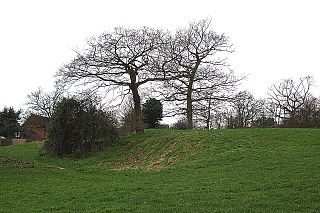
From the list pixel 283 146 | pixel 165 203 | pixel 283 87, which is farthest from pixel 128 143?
pixel 283 87

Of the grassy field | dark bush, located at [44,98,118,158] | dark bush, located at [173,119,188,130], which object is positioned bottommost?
the grassy field

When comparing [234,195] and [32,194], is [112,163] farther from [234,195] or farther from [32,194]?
[234,195]

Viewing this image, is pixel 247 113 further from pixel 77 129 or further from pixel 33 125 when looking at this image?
pixel 33 125

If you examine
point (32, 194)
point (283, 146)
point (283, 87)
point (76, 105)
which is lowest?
point (32, 194)

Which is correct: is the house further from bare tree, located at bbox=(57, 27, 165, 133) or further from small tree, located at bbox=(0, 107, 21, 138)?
bare tree, located at bbox=(57, 27, 165, 133)

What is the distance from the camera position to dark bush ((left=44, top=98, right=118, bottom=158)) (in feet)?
94.7

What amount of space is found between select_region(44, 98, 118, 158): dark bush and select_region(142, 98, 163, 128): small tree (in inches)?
423

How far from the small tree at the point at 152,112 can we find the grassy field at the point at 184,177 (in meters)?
11.7

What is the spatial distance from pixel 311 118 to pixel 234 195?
3128 centimetres

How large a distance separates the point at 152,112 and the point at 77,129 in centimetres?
1359

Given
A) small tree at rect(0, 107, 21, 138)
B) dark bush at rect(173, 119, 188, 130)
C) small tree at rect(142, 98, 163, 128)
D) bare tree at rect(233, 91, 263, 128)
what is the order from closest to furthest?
small tree at rect(142, 98, 163, 128) → dark bush at rect(173, 119, 188, 130) → bare tree at rect(233, 91, 263, 128) → small tree at rect(0, 107, 21, 138)

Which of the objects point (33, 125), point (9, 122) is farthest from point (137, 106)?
point (33, 125)

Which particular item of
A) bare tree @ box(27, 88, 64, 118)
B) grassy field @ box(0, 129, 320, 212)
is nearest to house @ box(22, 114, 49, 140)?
bare tree @ box(27, 88, 64, 118)

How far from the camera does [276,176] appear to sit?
13.4m
